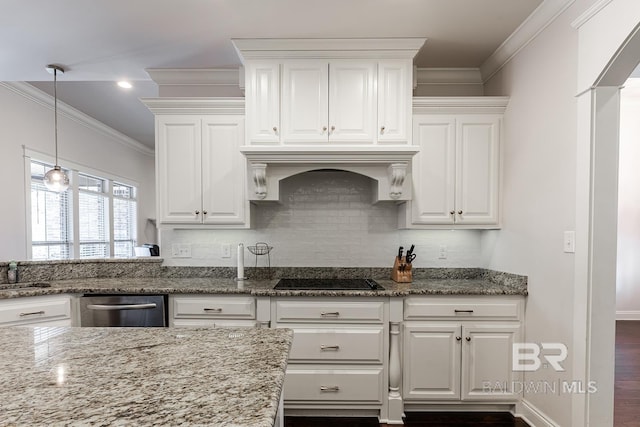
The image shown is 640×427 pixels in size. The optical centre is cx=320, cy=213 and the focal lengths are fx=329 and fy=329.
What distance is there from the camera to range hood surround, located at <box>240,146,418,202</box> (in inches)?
91.7

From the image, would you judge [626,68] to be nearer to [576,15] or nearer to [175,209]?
[576,15]

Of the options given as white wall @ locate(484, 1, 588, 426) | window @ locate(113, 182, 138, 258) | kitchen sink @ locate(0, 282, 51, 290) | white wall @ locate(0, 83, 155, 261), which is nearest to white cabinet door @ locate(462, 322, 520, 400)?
white wall @ locate(484, 1, 588, 426)

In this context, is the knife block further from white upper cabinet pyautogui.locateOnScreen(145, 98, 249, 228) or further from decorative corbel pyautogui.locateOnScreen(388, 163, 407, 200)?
white upper cabinet pyautogui.locateOnScreen(145, 98, 249, 228)

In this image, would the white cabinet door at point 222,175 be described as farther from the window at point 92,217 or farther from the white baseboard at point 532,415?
the window at point 92,217

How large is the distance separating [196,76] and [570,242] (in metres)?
2.99

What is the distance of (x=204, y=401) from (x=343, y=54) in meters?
2.34

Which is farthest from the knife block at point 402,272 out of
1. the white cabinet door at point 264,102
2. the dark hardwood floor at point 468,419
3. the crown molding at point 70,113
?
the crown molding at point 70,113

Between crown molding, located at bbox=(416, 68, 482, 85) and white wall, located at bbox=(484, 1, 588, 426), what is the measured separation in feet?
1.18

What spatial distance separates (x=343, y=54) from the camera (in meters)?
2.41

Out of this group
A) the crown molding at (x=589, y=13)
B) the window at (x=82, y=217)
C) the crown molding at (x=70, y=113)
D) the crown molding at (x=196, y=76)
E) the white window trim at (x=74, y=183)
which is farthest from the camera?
the window at (x=82, y=217)

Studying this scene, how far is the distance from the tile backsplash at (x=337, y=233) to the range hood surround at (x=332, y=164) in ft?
1.23

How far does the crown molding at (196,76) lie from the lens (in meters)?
2.80

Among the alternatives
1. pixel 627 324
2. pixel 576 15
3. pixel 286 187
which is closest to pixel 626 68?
pixel 576 15

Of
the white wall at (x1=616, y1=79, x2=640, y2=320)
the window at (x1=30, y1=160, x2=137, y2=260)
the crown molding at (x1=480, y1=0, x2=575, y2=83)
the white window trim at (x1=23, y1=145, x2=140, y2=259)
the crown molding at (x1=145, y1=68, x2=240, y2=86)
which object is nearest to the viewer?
the crown molding at (x1=480, y1=0, x2=575, y2=83)
